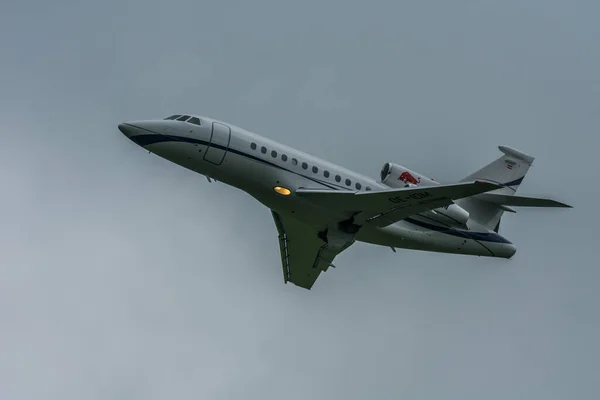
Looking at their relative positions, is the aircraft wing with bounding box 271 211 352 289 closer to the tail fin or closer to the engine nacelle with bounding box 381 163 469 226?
the engine nacelle with bounding box 381 163 469 226

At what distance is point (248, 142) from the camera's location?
29.0 metres

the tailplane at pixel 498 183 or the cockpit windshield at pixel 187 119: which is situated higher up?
the tailplane at pixel 498 183

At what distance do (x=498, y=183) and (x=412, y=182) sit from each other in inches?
159

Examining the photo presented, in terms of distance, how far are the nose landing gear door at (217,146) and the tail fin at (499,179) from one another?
9.21 m

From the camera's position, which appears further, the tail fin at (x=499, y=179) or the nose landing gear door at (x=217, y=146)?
the tail fin at (x=499, y=179)

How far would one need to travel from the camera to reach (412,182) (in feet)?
99.3

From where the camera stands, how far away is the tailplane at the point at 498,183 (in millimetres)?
32062

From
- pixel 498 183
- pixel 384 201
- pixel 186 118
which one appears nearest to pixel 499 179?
pixel 498 183

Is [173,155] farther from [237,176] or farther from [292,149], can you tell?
[292,149]

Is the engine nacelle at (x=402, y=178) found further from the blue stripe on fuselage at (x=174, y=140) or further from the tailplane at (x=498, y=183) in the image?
the blue stripe on fuselage at (x=174, y=140)

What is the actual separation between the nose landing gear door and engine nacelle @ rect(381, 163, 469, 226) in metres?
5.70

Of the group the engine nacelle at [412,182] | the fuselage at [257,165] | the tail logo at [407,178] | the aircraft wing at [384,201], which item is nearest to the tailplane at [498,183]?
the engine nacelle at [412,182]

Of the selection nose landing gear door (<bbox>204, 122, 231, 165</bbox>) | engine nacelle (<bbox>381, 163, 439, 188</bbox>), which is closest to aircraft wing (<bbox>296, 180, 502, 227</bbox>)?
engine nacelle (<bbox>381, 163, 439, 188</bbox>)

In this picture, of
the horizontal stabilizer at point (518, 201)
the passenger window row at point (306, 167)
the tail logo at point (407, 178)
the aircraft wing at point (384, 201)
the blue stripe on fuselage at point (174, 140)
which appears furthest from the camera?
the tail logo at point (407, 178)
